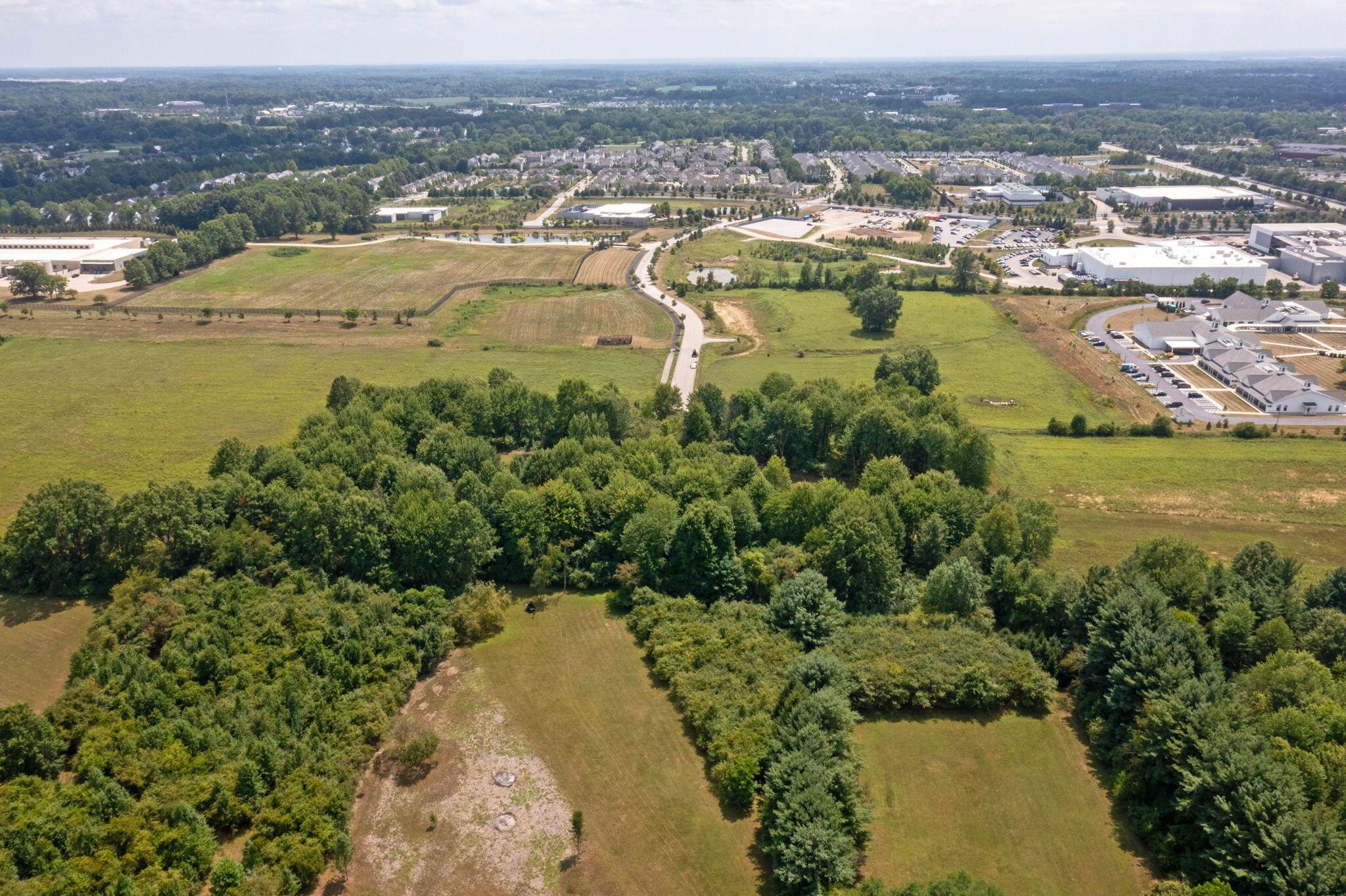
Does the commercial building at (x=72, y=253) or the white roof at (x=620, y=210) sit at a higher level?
the white roof at (x=620, y=210)

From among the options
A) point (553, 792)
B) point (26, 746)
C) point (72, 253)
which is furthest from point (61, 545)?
point (72, 253)

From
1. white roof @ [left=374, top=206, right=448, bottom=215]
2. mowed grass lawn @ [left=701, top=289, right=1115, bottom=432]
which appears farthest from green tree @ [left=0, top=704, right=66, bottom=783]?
white roof @ [left=374, top=206, right=448, bottom=215]

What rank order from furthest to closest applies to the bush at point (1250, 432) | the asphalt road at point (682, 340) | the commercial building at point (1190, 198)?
the commercial building at point (1190, 198) → the asphalt road at point (682, 340) → the bush at point (1250, 432)

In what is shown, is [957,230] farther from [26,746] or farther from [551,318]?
[26,746]

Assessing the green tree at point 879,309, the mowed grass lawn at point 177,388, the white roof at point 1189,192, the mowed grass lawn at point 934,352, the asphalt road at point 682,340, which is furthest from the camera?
the white roof at point 1189,192

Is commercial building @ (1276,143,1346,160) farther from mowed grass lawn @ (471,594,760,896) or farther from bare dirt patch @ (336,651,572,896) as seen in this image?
bare dirt patch @ (336,651,572,896)

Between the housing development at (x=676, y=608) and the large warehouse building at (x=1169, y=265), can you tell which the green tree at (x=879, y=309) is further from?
the large warehouse building at (x=1169, y=265)

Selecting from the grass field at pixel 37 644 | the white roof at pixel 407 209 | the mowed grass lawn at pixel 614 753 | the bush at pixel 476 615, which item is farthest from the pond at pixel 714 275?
the grass field at pixel 37 644
